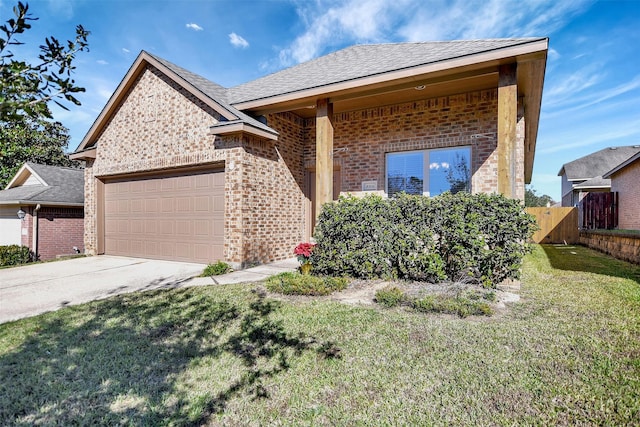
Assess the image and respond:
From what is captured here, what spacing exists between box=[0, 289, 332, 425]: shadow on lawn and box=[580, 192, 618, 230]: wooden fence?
1798cm

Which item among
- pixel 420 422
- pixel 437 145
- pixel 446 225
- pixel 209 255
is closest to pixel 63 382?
pixel 420 422

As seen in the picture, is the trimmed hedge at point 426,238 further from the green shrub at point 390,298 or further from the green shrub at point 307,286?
the green shrub at point 390,298

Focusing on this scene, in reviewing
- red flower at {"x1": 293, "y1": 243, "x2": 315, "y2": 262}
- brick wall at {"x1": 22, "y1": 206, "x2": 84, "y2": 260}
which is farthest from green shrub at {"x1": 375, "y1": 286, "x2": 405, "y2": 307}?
brick wall at {"x1": 22, "y1": 206, "x2": 84, "y2": 260}

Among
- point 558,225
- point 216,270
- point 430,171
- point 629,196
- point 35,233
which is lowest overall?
point 216,270

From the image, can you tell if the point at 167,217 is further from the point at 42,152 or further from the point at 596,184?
the point at 596,184

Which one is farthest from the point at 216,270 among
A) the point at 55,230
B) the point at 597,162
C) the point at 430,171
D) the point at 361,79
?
the point at 597,162

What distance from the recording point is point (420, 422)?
82.7 inches

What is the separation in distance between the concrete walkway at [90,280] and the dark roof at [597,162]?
26554 mm

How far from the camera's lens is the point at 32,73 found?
5.87 feet

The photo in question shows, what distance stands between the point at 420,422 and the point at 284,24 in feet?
38.6

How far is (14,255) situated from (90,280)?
8527 millimetres

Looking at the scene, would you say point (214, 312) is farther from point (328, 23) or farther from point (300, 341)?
point (328, 23)

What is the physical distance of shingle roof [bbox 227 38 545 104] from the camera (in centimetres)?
614

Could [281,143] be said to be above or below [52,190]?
above
